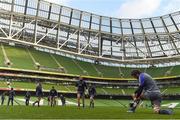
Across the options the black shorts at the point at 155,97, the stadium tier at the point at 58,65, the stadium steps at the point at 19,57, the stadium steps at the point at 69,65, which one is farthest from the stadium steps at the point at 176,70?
the black shorts at the point at 155,97

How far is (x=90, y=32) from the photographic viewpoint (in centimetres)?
8838

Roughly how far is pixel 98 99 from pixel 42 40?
18523 mm

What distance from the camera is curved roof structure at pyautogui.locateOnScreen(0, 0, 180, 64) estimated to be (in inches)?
3100

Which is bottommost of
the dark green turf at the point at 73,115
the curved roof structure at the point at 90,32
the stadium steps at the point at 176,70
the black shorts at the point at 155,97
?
the dark green turf at the point at 73,115

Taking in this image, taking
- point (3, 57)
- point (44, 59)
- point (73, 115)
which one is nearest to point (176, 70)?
point (44, 59)

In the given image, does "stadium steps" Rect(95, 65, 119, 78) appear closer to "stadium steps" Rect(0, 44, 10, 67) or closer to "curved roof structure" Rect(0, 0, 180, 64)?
"curved roof structure" Rect(0, 0, 180, 64)

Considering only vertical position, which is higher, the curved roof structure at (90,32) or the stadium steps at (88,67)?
the curved roof structure at (90,32)

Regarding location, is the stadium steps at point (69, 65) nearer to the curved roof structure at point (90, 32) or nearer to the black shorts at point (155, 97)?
the curved roof structure at point (90, 32)

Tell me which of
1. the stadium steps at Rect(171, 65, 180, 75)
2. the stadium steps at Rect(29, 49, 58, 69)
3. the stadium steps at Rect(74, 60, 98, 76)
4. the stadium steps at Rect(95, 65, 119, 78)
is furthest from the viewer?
the stadium steps at Rect(95, 65, 119, 78)

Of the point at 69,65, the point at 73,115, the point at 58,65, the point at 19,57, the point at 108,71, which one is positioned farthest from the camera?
the point at 108,71

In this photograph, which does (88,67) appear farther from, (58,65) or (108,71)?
(58,65)

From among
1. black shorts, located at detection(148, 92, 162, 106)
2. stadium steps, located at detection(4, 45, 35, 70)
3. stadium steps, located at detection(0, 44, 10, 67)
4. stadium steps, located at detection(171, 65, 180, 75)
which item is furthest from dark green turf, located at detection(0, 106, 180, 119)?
stadium steps, located at detection(171, 65, 180, 75)

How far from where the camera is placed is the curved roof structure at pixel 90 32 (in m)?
78.8

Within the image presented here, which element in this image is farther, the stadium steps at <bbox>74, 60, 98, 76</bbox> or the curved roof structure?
the stadium steps at <bbox>74, 60, 98, 76</bbox>
